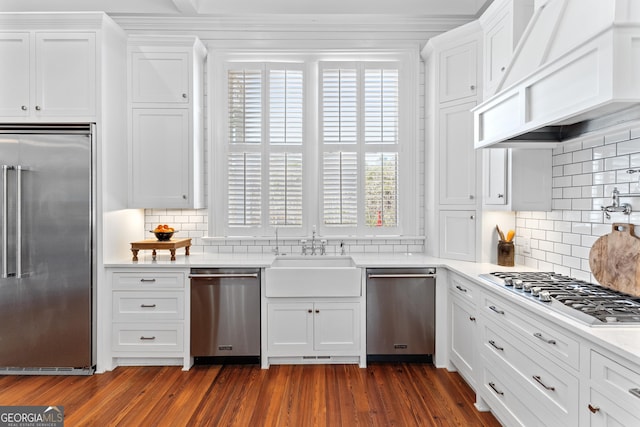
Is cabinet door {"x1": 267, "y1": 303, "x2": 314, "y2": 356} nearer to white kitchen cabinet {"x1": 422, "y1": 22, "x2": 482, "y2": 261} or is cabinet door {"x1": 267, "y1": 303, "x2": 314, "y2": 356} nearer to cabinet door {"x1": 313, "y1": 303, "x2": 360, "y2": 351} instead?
cabinet door {"x1": 313, "y1": 303, "x2": 360, "y2": 351}

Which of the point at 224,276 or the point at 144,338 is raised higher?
the point at 224,276

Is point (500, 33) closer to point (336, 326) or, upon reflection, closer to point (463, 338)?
point (463, 338)

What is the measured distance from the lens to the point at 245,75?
373 cm

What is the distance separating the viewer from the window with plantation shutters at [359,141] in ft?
12.3

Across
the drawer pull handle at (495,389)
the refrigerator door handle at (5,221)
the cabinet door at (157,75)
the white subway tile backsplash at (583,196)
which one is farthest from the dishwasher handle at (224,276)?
the white subway tile backsplash at (583,196)

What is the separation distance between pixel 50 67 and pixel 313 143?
2351mm

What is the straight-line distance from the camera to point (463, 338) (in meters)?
2.84

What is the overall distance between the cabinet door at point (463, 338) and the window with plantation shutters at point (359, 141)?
121 cm

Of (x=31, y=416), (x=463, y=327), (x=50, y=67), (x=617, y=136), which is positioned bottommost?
(x=31, y=416)

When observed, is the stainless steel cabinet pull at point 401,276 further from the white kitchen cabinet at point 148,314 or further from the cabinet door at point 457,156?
the white kitchen cabinet at point 148,314

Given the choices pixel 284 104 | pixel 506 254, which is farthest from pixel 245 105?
pixel 506 254

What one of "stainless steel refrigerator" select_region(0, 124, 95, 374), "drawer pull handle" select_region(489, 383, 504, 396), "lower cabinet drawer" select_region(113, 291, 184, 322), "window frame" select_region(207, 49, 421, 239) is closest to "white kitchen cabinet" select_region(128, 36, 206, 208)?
"window frame" select_region(207, 49, 421, 239)

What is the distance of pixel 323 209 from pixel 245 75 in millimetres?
1583

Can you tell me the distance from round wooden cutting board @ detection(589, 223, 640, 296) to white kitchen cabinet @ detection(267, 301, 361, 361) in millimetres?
1709
